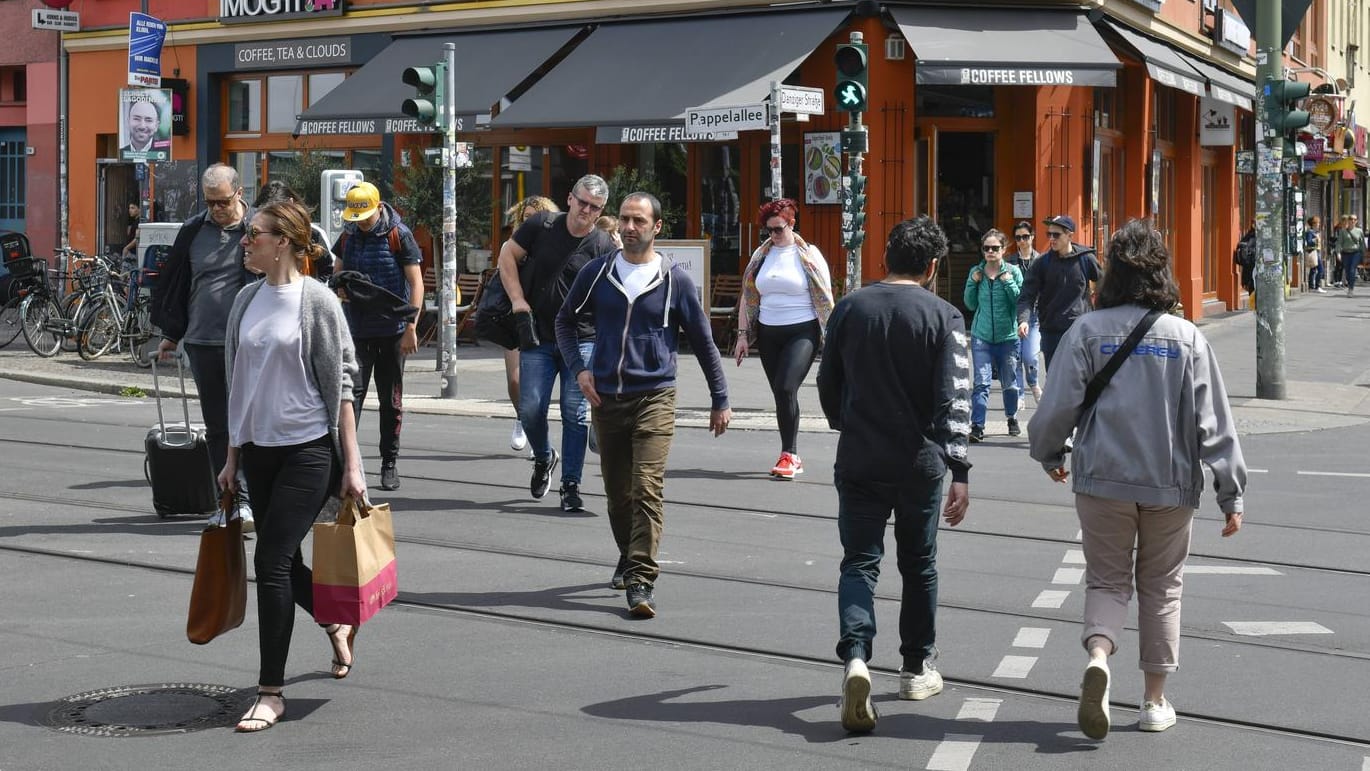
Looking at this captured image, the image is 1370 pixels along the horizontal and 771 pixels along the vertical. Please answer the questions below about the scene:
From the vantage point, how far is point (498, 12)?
79.7ft

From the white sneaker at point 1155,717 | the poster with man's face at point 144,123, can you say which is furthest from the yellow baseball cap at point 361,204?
the poster with man's face at point 144,123

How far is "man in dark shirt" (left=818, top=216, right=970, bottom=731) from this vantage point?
5.98 m

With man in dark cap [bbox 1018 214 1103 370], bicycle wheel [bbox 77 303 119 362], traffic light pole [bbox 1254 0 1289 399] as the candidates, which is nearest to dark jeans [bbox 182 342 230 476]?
man in dark cap [bbox 1018 214 1103 370]

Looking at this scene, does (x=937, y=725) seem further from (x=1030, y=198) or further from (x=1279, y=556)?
(x=1030, y=198)

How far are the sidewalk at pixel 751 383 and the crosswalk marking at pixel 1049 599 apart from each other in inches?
275

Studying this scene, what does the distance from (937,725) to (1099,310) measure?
144 cm

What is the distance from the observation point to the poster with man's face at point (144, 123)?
19234mm

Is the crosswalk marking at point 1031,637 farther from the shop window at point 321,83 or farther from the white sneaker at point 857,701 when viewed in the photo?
the shop window at point 321,83

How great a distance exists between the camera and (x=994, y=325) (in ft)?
46.1

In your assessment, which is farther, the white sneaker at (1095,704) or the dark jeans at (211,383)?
the dark jeans at (211,383)

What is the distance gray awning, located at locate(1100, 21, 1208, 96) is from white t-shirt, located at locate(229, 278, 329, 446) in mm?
18479

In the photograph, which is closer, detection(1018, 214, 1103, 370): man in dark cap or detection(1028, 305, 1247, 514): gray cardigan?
detection(1028, 305, 1247, 514): gray cardigan

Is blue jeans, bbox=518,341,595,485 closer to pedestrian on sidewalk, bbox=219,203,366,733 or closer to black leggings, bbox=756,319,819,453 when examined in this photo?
black leggings, bbox=756,319,819,453

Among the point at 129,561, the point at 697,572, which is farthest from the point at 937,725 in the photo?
the point at 129,561
